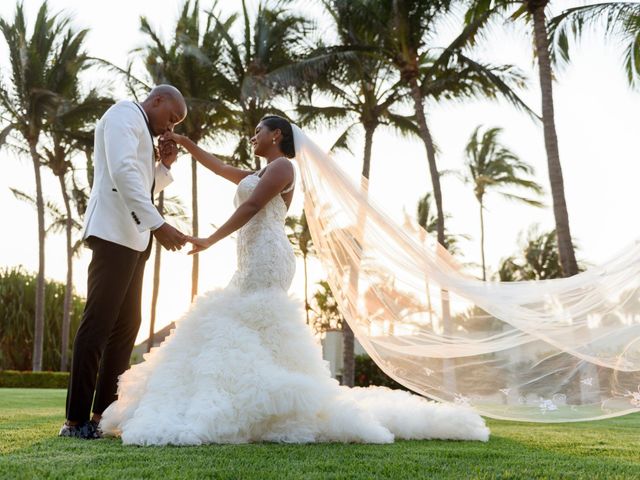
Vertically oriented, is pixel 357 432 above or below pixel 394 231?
below

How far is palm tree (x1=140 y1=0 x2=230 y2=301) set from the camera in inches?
896

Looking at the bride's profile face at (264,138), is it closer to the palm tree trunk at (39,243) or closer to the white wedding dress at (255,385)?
the white wedding dress at (255,385)

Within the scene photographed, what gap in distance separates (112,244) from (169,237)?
1.15ft

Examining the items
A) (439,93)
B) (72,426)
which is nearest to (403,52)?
(439,93)

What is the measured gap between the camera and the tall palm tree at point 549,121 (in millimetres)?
12414

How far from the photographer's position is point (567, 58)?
52.5ft

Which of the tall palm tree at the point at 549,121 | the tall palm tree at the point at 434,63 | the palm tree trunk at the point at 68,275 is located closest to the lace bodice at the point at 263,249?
the tall palm tree at the point at 549,121

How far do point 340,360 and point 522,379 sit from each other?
56.6ft

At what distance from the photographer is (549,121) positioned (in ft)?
43.1

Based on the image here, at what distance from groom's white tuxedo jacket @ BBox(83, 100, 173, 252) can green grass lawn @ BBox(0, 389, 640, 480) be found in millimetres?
1273

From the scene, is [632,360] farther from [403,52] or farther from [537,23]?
[403,52]

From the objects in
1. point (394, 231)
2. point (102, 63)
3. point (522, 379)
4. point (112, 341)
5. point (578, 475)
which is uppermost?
point (102, 63)

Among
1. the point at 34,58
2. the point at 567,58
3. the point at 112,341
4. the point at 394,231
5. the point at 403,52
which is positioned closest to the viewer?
the point at 112,341

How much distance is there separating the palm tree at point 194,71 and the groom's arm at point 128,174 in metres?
18.4
